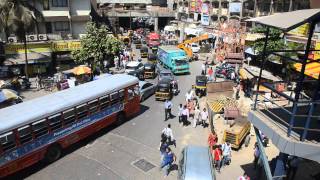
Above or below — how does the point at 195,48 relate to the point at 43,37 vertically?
below

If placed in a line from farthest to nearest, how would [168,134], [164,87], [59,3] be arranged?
[59,3] → [164,87] → [168,134]

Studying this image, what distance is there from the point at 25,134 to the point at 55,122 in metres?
1.92

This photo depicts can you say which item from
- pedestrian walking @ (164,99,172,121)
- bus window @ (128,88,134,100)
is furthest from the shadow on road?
pedestrian walking @ (164,99,172,121)

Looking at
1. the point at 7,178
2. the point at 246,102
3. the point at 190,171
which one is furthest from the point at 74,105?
the point at 246,102

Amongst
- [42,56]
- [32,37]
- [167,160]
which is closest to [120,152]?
[167,160]

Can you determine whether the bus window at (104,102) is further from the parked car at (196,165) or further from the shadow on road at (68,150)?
the parked car at (196,165)

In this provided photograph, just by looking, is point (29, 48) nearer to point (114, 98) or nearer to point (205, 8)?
point (114, 98)

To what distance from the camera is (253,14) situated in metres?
55.6

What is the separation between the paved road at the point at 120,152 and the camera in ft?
55.8

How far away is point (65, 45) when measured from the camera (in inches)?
1508

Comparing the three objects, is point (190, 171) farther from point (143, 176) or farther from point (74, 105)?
point (74, 105)

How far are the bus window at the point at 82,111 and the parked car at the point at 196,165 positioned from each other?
744cm

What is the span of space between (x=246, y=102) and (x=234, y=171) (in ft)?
38.3

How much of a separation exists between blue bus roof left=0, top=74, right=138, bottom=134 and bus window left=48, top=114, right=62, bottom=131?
1.00ft
